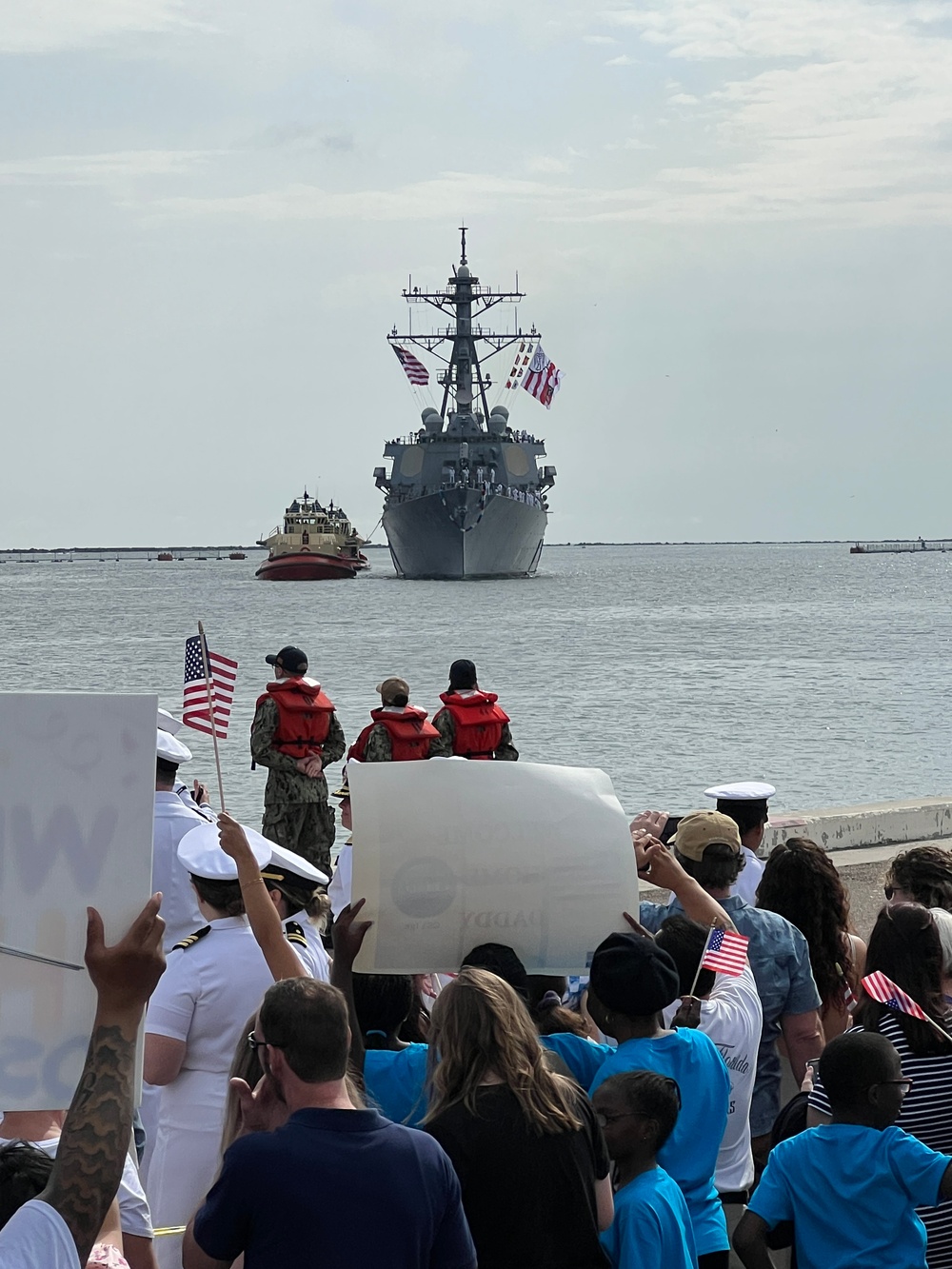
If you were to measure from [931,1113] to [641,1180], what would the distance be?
2.62 ft

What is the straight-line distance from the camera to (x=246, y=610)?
83.8 metres

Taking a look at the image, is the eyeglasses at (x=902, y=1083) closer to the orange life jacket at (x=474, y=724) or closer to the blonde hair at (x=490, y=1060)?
the blonde hair at (x=490, y=1060)

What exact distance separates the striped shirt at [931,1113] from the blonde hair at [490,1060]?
0.74 metres

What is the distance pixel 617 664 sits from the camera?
4675cm

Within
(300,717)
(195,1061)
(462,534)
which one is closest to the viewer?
(195,1061)

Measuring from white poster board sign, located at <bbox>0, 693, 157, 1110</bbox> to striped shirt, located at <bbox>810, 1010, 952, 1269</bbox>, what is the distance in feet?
5.42

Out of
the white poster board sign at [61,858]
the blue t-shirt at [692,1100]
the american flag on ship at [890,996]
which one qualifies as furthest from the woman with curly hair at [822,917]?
the white poster board sign at [61,858]

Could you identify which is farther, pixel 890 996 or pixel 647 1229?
pixel 890 996

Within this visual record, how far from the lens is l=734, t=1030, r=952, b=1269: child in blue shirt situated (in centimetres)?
332

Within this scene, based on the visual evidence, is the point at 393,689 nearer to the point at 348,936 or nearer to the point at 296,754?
the point at 296,754

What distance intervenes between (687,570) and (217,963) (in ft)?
548

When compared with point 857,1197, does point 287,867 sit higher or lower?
higher

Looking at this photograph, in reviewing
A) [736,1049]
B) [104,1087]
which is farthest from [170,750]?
[104,1087]

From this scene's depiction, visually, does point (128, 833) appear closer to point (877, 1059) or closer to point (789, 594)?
point (877, 1059)
